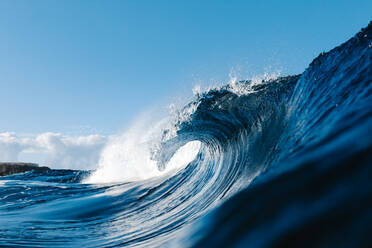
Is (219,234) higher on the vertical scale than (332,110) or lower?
lower

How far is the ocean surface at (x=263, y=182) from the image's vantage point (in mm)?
778

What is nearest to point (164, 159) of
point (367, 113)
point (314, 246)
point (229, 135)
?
point (229, 135)

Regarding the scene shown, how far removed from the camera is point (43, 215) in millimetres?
3834

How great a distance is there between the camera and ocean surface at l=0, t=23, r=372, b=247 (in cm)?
78

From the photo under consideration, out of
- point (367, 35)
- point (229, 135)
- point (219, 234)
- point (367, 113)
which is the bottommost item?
point (219, 234)

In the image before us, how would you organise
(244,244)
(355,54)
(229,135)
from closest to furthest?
(244,244)
(355,54)
(229,135)

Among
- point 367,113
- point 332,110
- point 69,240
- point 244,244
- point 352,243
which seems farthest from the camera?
point 69,240

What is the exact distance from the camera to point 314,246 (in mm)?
644

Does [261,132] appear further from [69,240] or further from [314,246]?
[314,246]

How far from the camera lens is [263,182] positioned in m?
1.26

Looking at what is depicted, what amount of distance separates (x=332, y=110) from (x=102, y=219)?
3197 mm

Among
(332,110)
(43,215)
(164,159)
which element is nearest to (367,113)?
(332,110)

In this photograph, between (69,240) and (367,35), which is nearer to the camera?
(69,240)

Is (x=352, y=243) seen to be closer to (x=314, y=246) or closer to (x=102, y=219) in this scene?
(x=314, y=246)
